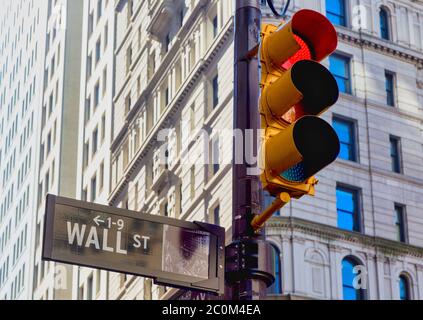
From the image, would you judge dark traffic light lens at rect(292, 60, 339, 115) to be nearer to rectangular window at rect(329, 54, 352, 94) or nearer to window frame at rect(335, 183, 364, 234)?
window frame at rect(335, 183, 364, 234)

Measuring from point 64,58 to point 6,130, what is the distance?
25.2 m

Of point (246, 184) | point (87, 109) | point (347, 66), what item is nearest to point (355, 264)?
point (347, 66)

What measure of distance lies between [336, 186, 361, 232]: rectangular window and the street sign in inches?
1263

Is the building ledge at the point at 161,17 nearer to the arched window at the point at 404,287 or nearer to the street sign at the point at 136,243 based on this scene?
the arched window at the point at 404,287

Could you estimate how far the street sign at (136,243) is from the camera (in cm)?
820

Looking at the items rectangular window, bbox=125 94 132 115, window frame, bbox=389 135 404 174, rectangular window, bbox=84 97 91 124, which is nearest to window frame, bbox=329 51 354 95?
window frame, bbox=389 135 404 174

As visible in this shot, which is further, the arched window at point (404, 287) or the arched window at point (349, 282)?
the arched window at point (404, 287)

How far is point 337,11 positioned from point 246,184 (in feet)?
121

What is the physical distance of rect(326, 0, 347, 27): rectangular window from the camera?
145 ft

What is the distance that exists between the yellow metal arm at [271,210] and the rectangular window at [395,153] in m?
35.7

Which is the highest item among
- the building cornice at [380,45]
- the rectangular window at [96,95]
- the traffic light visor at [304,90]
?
the rectangular window at [96,95]

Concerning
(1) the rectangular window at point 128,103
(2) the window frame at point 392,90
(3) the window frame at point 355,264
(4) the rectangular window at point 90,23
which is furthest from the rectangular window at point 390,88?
(4) the rectangular window at point 90,23

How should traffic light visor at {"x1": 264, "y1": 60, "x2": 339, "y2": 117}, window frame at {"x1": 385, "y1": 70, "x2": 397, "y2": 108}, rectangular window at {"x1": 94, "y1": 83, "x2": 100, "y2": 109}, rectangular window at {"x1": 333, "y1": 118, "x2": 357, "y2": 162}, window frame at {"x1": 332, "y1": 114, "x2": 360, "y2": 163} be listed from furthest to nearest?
rectangular window at {"x1": 94, "y1": 83, "x2": 100, "y2": 109}, window frame at {"x1": 385, "y1": 70, "x2": 397, "y2": 108}, window frame at {"x1": 332, "y1": 114, "x2": 360, "y2": 163}, rectangular window at {"x1": 333, "y1": 118, "x2": 357, "y2": 162}, traffic light visor at {"x1": 264, "y1": 60, "x2": 339, "y2": 117}

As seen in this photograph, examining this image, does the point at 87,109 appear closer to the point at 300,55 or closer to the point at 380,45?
the point at 380,45
